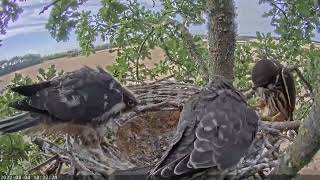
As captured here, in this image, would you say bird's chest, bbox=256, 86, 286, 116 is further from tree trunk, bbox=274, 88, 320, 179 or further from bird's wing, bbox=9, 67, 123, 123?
tree trunk, bbox=274, 88, 320, 179

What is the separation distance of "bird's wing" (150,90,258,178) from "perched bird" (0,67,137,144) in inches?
14.7

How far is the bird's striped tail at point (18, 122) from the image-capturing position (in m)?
1.82

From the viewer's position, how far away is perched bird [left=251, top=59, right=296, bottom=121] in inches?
83.3

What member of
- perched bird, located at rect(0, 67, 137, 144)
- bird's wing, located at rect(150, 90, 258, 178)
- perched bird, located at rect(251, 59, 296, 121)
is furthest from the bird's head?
perched bird, located at rect(0, 67, 137, 144)

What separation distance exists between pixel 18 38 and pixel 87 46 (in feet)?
4.11

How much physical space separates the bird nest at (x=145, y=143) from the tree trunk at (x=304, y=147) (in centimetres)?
41

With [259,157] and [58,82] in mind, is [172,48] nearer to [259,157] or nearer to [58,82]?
[58,82]

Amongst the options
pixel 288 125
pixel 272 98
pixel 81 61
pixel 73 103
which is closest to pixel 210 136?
pixel 288 125

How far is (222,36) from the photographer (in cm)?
209

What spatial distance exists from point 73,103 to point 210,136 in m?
0.65

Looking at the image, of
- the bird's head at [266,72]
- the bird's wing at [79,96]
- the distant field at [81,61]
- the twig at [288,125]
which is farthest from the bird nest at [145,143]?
the distant field at [81,61]

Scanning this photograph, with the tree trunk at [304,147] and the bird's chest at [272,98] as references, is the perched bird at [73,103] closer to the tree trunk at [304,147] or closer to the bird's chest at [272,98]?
the bird's chest at [272,98]

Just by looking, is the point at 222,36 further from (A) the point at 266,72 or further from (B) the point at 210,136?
(B) the point at 210,136

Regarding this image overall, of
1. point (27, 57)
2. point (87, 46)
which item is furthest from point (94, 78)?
point (27, 57)
